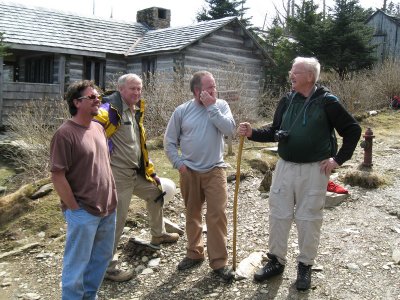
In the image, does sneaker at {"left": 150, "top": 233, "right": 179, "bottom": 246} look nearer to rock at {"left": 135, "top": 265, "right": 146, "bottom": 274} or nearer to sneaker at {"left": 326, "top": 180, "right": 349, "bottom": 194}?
rock at {"left": 135, "top": 265, "right": 146, "bottom": 274}

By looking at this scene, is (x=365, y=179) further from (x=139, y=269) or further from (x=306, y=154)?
(x=139, y=269)

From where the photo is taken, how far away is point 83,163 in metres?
2.91

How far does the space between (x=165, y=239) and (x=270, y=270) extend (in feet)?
4.52

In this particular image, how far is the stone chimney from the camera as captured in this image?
64.9ft

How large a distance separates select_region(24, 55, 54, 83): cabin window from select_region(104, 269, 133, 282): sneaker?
42.0ft

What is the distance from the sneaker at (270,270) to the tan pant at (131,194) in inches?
48.8

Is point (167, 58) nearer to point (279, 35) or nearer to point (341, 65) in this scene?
point (341, 65)

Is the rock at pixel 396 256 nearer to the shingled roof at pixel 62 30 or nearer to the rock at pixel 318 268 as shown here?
the rock at pixel 318 268

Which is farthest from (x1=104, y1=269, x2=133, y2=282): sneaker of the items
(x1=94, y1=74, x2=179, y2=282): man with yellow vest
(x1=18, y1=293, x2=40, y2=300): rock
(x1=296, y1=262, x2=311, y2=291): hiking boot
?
(x1=296, y1=262, x2=311, y2=291): hiking boot

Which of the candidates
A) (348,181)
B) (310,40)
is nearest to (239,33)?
(310,40)

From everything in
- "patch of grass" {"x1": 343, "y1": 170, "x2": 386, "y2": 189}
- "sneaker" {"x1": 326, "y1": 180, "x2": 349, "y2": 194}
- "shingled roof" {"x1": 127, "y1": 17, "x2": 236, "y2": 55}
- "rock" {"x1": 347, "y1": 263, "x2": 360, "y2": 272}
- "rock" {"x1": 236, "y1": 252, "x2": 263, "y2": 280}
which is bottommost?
"rock" {"x1": 236, "y1": 252, "x2": 263, "y2": 280}

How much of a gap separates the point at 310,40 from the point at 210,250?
15052 mm

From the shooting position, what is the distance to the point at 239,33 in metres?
16.2

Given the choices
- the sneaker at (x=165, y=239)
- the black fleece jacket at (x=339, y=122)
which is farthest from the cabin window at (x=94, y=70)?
the black fleece jacket at (x=339, y=122)
